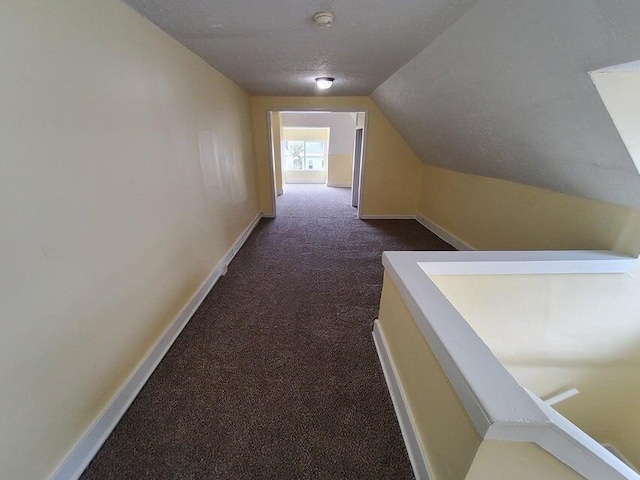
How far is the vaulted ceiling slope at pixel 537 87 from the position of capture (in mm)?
907

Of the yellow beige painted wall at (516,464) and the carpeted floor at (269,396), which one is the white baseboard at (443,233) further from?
the yellow beige painted wall at (516,464)

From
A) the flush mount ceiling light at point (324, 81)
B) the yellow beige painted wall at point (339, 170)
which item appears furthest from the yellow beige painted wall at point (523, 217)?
the yellow beige painted wall at point (339, 170)

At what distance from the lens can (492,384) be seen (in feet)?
2.34

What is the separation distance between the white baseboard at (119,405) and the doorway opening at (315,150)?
13.9 ft

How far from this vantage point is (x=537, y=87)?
1.27 meters

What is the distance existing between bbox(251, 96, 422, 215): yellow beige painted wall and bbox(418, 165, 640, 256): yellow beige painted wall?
20.4 inches

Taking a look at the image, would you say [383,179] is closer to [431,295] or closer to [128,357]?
[431,295]

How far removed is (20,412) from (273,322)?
1.25m

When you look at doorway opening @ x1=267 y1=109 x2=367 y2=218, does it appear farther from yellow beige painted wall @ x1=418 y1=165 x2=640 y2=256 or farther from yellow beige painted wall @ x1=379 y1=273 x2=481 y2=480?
yellow beige painted wall @ x1=379 y1=273 x2=481 y2=480

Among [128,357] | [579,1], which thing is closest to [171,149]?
[128,357]

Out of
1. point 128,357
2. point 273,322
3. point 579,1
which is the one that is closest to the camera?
point 579,1

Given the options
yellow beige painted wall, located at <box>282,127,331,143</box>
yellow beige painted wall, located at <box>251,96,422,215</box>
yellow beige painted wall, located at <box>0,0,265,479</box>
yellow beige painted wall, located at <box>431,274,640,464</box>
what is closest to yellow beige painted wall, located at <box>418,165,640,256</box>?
yellow beige painted wall, located at <box>431,274,640,464</box>

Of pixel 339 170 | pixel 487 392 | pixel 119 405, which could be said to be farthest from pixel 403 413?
pixel 339 170

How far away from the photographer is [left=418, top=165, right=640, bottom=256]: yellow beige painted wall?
1.59 metres
